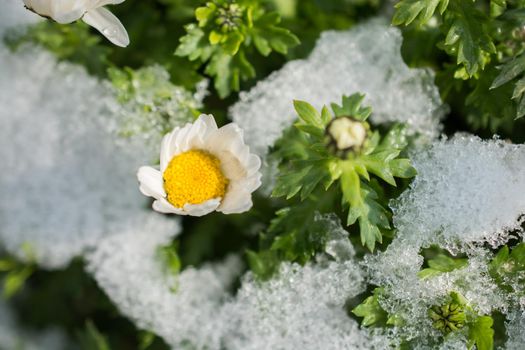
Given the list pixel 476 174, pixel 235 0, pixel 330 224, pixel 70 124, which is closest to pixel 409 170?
pixel 476 174

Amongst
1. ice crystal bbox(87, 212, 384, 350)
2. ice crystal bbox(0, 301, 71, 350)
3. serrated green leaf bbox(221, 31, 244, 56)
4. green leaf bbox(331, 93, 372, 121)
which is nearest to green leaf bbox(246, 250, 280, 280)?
ice crystal bbox(87, 212, 384, 350)

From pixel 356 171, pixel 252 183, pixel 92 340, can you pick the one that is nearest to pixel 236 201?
pixel 252 183

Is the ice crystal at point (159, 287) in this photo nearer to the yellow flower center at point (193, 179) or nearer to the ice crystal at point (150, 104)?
the ice crystal at point (150, 104)

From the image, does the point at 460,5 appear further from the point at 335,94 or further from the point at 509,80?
the point at 335,94

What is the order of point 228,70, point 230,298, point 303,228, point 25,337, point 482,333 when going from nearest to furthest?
point 482,333 < point 303,228 < point 228,70 < point 230,298 < point 25,337

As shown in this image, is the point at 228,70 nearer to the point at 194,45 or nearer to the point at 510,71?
the point at 194,45
